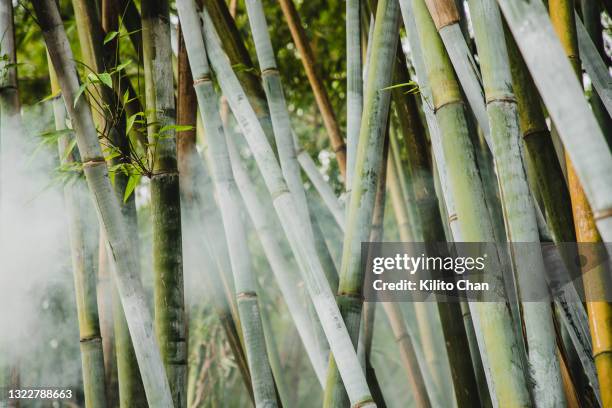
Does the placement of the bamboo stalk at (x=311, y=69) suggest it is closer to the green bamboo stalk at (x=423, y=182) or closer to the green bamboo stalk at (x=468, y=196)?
the green bamboo stalk at (x=423, y=182)

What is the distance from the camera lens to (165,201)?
1271 millimetres

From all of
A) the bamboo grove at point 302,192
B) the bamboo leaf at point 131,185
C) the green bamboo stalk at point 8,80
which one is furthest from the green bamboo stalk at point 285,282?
the green bamboo stalk at point 8,80

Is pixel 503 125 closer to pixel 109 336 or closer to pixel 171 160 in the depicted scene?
pixel 171 160

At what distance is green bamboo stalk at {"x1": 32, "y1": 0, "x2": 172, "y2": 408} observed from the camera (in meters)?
1.08

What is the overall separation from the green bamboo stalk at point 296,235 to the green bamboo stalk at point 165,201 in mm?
110

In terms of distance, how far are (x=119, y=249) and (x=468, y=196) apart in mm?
603

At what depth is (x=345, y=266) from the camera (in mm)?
1170

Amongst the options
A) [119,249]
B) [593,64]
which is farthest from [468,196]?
[119,249]

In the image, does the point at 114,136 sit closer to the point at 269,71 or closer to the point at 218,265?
the point at 269,71

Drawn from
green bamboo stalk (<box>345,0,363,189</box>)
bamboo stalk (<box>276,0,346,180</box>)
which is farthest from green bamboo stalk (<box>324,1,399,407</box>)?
bamboo stalk (<box>276,0,346,180</box>)

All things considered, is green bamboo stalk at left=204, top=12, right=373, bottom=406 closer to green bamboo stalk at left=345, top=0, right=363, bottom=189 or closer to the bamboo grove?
the bamboo grove

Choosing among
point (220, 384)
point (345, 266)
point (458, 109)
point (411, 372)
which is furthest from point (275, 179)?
point (220, 384)

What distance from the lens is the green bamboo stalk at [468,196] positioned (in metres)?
0.87

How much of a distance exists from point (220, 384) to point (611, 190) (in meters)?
2.62
